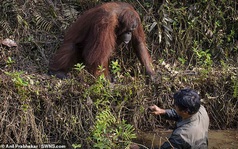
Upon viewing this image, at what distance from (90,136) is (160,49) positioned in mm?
2232

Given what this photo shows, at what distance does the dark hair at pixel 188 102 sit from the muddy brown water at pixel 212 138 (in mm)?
1234

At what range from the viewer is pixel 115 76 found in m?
5.27

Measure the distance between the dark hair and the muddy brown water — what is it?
123cm

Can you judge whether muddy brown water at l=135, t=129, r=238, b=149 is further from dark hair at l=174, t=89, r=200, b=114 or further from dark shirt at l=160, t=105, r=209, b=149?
dark hair at l=174, t=89, r=200, b=114

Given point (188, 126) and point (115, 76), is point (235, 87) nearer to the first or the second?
point (115, 76)

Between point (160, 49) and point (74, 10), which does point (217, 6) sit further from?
point (74, 10)

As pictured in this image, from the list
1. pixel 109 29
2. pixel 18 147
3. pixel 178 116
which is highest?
pixel 109 29

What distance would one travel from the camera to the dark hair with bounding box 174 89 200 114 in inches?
140

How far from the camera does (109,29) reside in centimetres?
482

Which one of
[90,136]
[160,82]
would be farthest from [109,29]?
[90,136]

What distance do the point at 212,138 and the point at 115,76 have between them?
55.5 inches

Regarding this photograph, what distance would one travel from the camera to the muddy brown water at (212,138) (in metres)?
4.85

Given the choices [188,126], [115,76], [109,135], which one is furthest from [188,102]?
[115,76]

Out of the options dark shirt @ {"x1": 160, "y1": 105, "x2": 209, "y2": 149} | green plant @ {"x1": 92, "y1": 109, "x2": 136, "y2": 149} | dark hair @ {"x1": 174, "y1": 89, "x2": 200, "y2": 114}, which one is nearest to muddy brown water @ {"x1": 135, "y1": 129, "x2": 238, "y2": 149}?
green plant @ {"x1": 92, "y1": 109, "x2": 136, "y2": 149}
